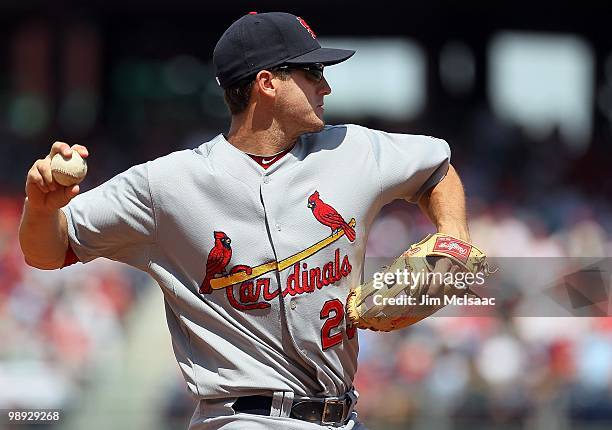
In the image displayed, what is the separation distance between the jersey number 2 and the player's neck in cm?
40

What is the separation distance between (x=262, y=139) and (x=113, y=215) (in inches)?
16.2

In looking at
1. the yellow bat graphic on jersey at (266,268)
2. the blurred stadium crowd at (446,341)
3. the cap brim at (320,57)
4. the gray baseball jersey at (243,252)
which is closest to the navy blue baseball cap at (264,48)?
the cap brim at (320,57)

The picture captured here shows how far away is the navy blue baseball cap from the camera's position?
2.56 meters

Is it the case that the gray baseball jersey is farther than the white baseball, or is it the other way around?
the gray baseball jersey

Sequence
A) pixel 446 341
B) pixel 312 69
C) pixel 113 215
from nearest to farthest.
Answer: pixel 113 215 → pixel 312 69 → pixel 446 341

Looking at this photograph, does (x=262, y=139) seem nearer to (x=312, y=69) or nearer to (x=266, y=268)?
→ (x=312, y=69)

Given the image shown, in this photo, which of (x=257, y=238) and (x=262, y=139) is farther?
(x=262, y=139)

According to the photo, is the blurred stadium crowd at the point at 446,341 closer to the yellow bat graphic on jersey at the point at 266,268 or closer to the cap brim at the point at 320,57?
the yellow bat graphic on jersey at the point at 266,268

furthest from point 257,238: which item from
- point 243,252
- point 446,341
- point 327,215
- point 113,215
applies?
point 446,341

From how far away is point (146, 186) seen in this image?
8.20ft

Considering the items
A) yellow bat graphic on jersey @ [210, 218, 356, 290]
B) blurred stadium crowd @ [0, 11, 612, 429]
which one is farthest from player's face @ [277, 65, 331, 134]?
blurred stadium crowd @ [0, 11, 612, 429]

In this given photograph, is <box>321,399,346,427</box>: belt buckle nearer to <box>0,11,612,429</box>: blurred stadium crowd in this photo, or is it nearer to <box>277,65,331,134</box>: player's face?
<box>277,65,331,134</box>: player's face

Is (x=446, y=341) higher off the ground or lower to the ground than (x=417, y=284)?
higher

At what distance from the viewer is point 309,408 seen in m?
2.52
